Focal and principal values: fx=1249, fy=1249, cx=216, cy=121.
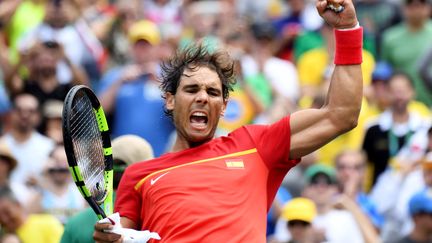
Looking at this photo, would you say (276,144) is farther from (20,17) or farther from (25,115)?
(20,17)

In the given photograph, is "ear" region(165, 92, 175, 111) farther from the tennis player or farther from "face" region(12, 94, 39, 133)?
"face" region(12, 94, 39, 133)

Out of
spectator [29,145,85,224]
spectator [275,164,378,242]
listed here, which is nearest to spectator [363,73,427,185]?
spectator [275,164,378,242]

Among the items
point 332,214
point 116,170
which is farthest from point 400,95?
point 116,170

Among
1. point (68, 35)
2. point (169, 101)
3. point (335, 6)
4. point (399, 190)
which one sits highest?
point (335, 6)

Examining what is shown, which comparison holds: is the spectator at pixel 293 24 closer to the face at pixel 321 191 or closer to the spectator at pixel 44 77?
the spectator at pixel 44 77

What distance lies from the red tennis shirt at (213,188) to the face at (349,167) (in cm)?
477

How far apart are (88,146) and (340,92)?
4.25ft

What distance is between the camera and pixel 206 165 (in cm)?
617

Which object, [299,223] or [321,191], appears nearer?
[299,223]

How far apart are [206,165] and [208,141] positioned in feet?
0.79

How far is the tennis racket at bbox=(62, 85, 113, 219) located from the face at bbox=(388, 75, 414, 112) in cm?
566

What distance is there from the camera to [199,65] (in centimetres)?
639

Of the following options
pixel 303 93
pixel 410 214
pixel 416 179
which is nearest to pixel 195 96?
pixel 410 214

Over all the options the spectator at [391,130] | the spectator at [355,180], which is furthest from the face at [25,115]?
the spectator at [391,130]
